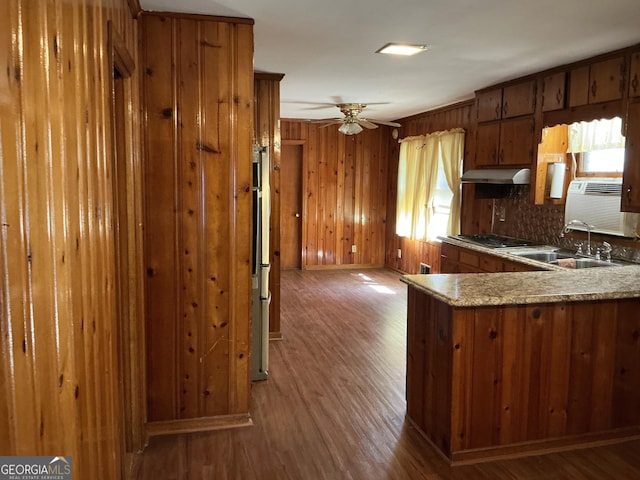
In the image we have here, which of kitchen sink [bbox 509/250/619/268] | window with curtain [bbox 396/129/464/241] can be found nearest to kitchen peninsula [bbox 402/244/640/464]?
kitchen sink [bbox 509/250/619/268]

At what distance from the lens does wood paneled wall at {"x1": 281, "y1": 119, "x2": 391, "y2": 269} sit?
8.26 m

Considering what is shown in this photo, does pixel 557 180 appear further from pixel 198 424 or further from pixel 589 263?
pixel 198 424

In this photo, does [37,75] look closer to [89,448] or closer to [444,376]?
[89,448]

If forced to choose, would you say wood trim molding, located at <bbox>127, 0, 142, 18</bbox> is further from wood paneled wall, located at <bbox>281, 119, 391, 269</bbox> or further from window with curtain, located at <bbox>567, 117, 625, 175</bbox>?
wood paneled wall, located at <bbox>281, 119, 391, 269</bbox>

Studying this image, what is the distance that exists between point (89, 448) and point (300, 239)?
22.6 feet

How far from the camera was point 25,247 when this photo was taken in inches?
41.5

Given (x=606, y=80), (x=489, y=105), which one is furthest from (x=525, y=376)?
(x=489, y=105)

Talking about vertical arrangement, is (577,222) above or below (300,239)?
above

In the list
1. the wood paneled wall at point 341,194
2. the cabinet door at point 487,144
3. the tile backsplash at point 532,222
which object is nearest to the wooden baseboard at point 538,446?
the tile backsplash at point 532,222

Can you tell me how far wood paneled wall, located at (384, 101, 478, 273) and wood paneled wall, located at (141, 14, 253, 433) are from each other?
11.8ft

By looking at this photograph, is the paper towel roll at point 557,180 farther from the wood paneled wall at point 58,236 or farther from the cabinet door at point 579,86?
the wood paneled wall at point 58,236

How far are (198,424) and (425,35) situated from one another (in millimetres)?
2802

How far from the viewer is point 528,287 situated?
113 inches

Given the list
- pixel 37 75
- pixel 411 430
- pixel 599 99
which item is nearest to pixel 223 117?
pixel 37 75
